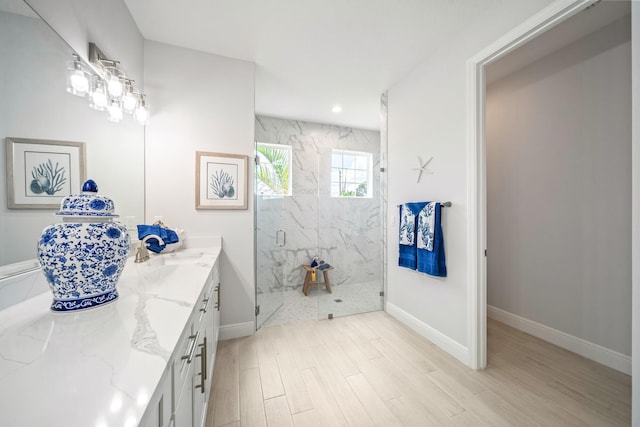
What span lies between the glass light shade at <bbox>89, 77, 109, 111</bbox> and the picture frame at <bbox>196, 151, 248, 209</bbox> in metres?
0.78

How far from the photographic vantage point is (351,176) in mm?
3305

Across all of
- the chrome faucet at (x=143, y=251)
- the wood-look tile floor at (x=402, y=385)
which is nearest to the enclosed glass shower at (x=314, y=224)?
the wood-look tile floor at (x=402, y=385)

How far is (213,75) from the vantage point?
2150mm

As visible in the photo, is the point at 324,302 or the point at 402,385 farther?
the point at 324,302

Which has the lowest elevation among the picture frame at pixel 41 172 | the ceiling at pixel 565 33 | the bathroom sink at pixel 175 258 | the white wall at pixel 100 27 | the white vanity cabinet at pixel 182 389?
the white vanity cabinet at pixel 182 389

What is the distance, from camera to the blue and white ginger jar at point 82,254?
0.71 metres

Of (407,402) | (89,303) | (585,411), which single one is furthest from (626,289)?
(89,303)

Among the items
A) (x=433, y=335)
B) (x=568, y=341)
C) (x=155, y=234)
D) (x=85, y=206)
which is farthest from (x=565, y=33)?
(x=155, y=234)

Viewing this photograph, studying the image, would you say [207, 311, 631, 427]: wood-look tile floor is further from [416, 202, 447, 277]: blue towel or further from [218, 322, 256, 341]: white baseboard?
[416, 202, 447, 277]: blue towel

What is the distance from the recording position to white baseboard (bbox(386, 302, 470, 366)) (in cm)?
184

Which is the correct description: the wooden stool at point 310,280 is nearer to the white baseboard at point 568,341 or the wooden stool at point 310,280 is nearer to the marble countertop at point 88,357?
the white baseboard at point 568,341

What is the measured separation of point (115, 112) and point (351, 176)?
8.39 ft

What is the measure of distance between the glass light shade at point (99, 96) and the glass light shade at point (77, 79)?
0.07 metres

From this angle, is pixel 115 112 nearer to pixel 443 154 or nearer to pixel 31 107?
pixel 31 107
